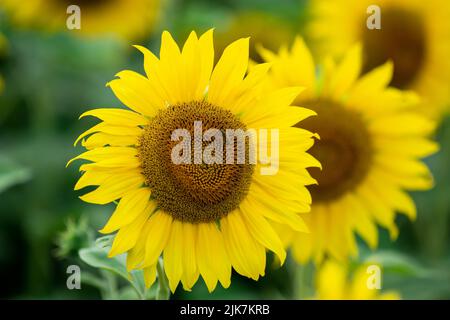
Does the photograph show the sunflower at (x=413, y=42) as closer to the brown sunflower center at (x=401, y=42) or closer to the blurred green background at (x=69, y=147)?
the brown sunflower center at (x=401, y=42)

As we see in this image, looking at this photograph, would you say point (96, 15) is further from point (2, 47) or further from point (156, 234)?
point (156, 234)

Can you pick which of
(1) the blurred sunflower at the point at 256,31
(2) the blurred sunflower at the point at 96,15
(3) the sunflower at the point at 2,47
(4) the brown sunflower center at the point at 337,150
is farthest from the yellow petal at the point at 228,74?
(2) the blurred sunflower at the point at 96,15

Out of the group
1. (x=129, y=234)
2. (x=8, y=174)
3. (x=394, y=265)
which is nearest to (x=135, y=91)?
(x=129, y=234)

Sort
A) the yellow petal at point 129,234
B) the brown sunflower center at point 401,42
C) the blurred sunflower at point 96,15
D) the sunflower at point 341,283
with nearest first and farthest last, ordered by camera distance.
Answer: the yellow petal at point 129,234
the sunflower at point 341,283
the brown sunflower center at point 401,42
the blurred sunflower at point 96,15

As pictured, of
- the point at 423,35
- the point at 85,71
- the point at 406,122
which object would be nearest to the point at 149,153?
the point at 406,122

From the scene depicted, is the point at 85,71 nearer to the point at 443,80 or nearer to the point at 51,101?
the point at 51,101

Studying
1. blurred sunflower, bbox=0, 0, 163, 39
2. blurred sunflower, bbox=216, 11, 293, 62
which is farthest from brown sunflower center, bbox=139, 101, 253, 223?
blurred sunflower, bbox=0, 0, 163, 39
